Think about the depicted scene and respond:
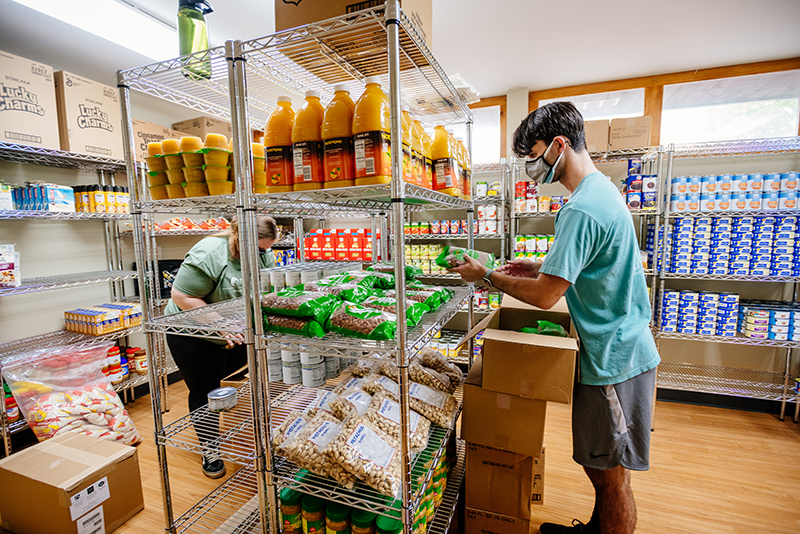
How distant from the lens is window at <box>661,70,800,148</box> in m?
3.22

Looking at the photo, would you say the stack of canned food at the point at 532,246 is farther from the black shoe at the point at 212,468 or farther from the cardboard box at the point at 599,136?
the black shoe at the point at 212,468

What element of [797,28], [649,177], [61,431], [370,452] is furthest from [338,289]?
[797,28]

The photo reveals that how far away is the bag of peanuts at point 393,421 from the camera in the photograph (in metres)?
1.29

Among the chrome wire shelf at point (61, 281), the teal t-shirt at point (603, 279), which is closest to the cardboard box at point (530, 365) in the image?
the teal t-shirt at point (603, 279)

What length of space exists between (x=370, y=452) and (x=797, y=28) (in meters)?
3.86

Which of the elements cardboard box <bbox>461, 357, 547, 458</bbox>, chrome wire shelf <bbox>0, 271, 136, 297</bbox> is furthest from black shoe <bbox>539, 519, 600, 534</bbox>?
chrome wire shelf <bbox>0, 271, 136, 297</bbox>

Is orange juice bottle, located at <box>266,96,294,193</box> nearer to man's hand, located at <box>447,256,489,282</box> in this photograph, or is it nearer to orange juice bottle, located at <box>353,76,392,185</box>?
orange juice bottle, located at <box>353,76,392,185</box>

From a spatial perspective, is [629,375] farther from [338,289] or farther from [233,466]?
[233,466]

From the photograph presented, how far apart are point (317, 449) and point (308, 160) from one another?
0.93m

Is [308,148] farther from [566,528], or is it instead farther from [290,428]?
[566,528]

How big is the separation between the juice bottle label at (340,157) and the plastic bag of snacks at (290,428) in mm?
881

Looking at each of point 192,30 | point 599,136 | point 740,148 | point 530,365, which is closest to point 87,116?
point 192,30

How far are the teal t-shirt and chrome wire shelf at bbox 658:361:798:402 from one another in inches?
88.2

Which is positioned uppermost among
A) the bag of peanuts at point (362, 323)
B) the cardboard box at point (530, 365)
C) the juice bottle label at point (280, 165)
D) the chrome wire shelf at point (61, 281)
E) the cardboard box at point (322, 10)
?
the cardboard box at point (322, 10)
